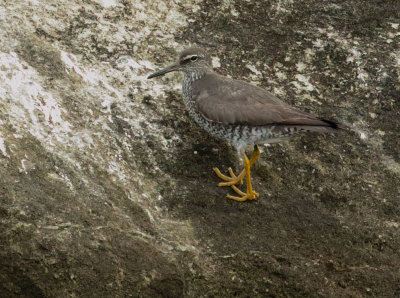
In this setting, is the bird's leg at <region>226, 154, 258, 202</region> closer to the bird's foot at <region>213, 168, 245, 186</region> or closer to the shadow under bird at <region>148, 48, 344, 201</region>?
the shadow under bird at <region>148, 48, 344, 201</region>

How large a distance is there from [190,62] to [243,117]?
3.79 ft

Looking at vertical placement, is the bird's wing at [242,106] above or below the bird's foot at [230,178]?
above

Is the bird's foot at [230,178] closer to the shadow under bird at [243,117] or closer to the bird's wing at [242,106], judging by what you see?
the shadow under bird at [243,117]

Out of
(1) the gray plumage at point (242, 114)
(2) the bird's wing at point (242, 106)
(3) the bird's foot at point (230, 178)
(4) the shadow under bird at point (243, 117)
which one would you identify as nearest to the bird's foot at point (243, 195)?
(4) the shadow under bird at point (243, 117)

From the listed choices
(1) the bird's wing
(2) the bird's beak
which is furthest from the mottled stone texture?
(1) the bird's wing

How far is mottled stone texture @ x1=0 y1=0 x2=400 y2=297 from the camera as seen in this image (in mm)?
5312

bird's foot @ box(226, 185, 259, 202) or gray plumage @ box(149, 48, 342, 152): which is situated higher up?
gray plumage @ box(149, 48, 342, 152)

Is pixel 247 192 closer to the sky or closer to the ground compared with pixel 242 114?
closer to the ground

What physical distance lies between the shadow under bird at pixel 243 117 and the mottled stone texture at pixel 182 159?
0.27 metres

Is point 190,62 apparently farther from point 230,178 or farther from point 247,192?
point 247,192

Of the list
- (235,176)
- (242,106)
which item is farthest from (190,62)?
(235,176)

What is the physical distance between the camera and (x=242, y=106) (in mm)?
6555

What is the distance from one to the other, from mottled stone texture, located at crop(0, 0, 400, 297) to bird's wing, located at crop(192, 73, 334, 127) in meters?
0.47

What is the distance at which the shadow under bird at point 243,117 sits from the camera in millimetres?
6312
